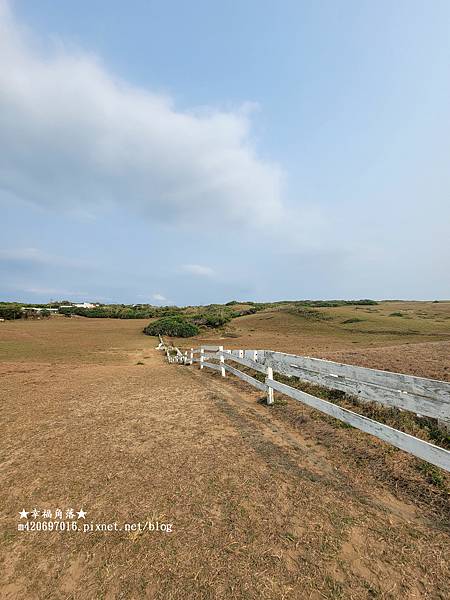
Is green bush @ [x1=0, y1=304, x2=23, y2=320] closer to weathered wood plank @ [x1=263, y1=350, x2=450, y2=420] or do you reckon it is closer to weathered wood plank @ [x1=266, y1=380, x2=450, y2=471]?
weathered wood plank @ [x1=263, y1=350, x2=450, y2=420]

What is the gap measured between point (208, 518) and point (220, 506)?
263mm

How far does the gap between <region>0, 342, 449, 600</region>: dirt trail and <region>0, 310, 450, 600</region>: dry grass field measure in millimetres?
16

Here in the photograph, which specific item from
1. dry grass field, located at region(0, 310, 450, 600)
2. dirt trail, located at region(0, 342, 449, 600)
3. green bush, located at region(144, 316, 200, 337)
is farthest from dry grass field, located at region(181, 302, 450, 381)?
dirt trail, located at region(0, 342, 449, 600)

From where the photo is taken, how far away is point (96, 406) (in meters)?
8.46

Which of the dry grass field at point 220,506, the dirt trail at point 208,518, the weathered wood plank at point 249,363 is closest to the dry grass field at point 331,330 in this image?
the weathered wood plank at point 249,363

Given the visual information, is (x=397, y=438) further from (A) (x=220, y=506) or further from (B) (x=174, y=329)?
(B) (x=174, y=329)

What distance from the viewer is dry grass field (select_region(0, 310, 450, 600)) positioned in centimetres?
267

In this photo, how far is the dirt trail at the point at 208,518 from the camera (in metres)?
2.65

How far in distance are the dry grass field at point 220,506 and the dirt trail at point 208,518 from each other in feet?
0.05

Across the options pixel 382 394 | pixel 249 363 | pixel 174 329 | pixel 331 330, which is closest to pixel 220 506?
pixel 382 394

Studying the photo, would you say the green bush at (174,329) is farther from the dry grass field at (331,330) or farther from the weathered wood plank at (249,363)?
the weathered wood plank at (249,363)

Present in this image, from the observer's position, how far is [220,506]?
3.73 m

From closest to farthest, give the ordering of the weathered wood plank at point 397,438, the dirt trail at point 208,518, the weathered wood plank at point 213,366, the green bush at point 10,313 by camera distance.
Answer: the dirt trail at point 208,518 → the weathered wood plank at point 397,438 → the weathered wood plank at point 213,366 → the green bush at point 10,313

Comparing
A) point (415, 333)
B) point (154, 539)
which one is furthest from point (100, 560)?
point (415, 333)
